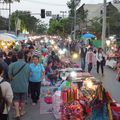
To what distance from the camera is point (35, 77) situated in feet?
43.1

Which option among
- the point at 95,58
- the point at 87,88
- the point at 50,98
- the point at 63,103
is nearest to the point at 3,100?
the point at 63,103

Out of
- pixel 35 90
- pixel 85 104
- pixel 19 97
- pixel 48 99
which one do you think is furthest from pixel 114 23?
pixel 85 104

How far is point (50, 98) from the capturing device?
38.5 ft

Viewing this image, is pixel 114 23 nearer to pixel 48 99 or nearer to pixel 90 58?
pixel 90 58

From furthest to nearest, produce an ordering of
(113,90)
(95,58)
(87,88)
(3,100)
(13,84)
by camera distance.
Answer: (95,58) → (113,90) → (87,88) → (13,84) → (3,100)

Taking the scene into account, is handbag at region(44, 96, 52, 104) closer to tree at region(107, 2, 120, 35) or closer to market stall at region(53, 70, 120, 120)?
market stall at region(53, 70, 120, 120)

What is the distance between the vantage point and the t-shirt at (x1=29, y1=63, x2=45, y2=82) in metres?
12.9

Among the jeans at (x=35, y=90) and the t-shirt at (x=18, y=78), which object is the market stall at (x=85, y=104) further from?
the jeans at (x=35, y=90)

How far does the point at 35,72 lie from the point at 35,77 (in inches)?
7.5

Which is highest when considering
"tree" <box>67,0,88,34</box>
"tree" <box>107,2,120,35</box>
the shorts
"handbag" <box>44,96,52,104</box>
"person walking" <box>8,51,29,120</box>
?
"tree" <box>67,0,88,34</box>

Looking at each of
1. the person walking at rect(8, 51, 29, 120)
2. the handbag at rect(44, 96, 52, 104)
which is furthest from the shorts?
the handbag at rect(44, 96, 52, 104)

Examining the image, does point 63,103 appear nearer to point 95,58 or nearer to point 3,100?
point 3,100

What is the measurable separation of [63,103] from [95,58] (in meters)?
14.0

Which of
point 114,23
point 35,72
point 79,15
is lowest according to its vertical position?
point 35,72
